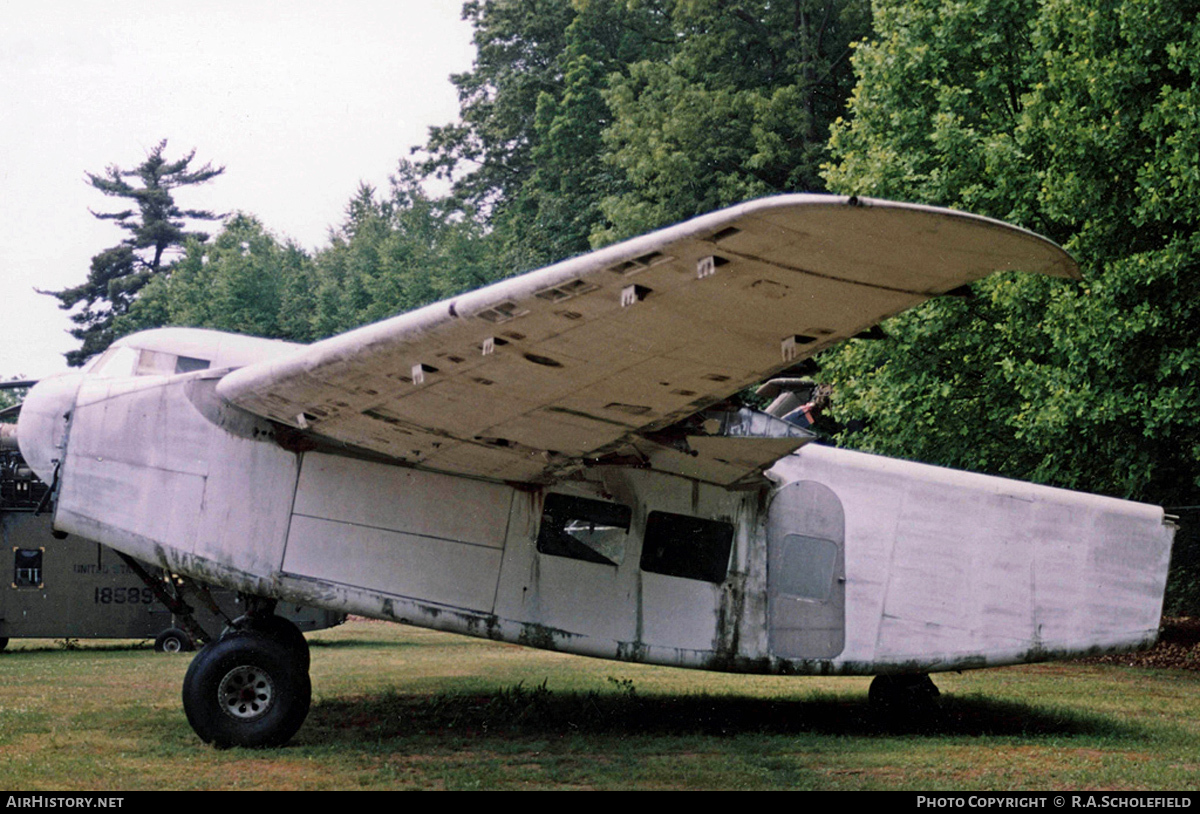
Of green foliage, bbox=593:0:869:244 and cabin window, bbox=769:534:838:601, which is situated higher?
green foliage, bbox=593:0:869:244

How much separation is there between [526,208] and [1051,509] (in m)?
37.3

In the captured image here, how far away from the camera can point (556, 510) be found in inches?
435

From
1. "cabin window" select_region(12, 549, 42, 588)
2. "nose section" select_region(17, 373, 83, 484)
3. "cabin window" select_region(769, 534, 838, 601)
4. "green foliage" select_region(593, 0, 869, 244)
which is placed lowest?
"cabin window" select_region(12, 549, 42, 588)

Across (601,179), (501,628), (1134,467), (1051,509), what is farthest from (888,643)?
(601,179)

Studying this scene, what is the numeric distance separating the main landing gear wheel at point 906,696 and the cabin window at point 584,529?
430cm

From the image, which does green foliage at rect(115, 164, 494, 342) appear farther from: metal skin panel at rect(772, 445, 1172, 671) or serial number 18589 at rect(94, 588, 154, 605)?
metal skin panel at rect(772, 445, 1172, 671)

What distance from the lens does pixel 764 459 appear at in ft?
34.9

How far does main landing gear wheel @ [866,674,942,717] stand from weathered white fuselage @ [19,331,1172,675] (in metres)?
1.62

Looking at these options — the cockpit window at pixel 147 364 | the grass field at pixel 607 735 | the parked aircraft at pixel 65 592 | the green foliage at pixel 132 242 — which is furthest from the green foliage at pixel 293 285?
the cockpit window at pixel 147 364

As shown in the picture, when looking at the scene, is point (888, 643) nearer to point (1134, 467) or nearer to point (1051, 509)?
point (1051, 509)

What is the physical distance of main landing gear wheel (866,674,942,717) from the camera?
43.2 ft

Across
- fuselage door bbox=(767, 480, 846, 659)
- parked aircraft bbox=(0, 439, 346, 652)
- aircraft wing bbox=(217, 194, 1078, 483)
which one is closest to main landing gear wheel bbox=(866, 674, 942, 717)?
fuselage door bbox=(767, 480, 846, 659)

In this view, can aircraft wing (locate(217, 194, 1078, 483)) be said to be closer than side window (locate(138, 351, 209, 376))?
Yes

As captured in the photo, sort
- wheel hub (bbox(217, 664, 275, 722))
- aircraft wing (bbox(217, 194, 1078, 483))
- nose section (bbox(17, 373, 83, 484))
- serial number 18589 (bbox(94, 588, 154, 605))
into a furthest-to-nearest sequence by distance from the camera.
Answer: serial number 18589 (bbox(94, 588, 154, 605)) < nose section (bbox(17, 373, 83, 484)) < wheel hub (bbox(217, 664, 275, 722)) < aircraft wing (bbox(217, 194, 1078, 483))
